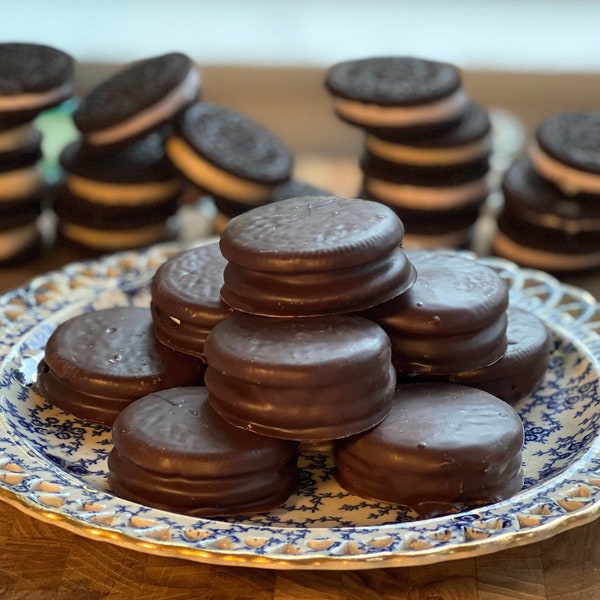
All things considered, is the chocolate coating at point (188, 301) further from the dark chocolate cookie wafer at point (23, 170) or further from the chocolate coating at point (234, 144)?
the dark chocolate cookie wafer at point (23, 170)

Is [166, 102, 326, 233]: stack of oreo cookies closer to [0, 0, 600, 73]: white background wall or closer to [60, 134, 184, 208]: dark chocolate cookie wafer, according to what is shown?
[60, 134, 184, 208]: dark chocolate cookie wafer

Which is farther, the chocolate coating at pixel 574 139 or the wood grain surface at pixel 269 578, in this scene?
the chocolate coating at pixel 574 139

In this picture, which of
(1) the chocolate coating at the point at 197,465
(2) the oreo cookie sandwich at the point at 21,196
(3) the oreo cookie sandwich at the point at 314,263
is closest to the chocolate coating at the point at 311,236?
(3) the oreo cookie sandwich at the point at 314,263

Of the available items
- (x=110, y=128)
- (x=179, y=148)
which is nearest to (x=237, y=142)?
(x=179, y=148)

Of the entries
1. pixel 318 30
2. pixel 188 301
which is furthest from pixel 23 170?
pixel 318 30

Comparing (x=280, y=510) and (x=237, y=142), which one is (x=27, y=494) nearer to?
(x=280, y=510)

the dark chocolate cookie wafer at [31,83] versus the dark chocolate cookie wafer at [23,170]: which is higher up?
the dark chocolate cookie wafer at [31,83]

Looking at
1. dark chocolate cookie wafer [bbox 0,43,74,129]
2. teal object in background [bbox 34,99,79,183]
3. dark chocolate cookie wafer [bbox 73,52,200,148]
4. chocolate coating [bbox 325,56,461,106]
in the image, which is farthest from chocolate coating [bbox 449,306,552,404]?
teal object in background [bbox 34,99,79,183]
